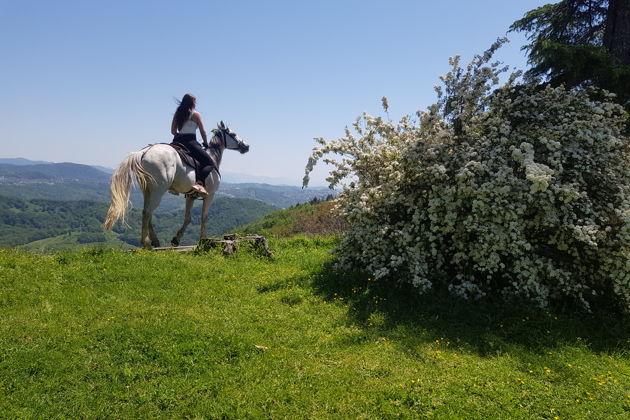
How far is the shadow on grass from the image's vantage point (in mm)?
6934

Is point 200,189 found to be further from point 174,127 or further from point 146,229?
point 174,127

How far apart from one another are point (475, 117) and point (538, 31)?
24.2 ft

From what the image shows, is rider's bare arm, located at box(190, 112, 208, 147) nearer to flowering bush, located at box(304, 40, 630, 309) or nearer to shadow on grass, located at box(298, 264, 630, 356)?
flowering bush, located at box(304, 40, 630, 309)

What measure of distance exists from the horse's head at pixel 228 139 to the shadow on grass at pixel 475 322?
23.8ft

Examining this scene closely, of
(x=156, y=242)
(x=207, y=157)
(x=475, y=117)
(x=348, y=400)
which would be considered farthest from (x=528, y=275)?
(x=156, y=242)

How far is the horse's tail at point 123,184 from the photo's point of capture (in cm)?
1034

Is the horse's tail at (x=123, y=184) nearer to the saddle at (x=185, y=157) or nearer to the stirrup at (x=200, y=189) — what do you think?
the saddle at (x=185, y=157)

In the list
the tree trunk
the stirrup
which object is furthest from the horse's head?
the tree trunk

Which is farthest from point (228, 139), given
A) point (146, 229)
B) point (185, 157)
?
point (146, 229)

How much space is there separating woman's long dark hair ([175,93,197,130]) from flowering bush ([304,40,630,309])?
14.4 ft

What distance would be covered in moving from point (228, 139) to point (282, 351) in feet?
30.5

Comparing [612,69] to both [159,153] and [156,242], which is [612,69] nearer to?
[159,153]

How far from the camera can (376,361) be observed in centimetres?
613

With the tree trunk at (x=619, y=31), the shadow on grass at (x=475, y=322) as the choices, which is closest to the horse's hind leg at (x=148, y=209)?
the shadow on grass at (x=475, y=322)
